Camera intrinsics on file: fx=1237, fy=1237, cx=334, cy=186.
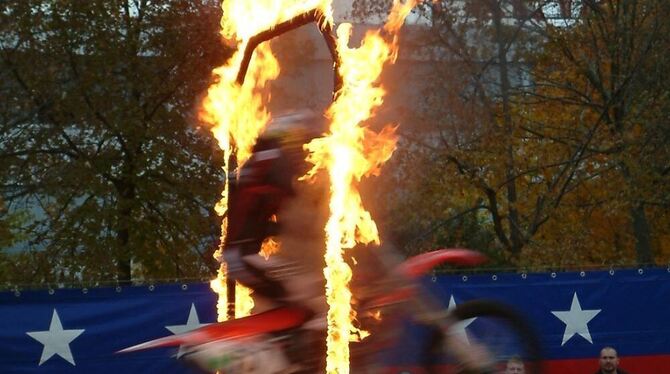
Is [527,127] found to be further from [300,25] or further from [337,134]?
[300,25]

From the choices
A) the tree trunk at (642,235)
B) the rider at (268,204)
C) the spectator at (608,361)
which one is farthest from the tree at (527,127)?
the rider at (268,204)

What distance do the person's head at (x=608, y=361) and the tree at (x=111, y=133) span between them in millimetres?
10005

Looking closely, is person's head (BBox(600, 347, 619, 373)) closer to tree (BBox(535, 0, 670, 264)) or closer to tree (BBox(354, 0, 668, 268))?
tree (BBox(354, 0, 668, 268))

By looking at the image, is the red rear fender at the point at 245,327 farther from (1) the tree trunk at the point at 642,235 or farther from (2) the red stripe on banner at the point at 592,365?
(1) the tree trunk at the point at 642,235

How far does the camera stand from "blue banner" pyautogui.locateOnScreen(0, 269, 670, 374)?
38.2 ft

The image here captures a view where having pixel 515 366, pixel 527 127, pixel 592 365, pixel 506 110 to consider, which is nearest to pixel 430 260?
pixel 515 366

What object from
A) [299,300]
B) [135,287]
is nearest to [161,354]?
[135,287]

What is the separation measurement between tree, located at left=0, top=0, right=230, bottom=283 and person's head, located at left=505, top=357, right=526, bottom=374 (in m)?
13.6

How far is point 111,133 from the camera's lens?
20.5 m

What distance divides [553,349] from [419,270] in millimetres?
5586

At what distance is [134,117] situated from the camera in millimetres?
20547

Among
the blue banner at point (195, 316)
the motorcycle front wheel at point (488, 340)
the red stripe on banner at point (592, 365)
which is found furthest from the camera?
the red stripe on banner at point (592, 365)

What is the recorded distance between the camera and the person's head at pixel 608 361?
37.5 feet

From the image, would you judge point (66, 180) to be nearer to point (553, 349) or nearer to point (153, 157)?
point (153, 157)
